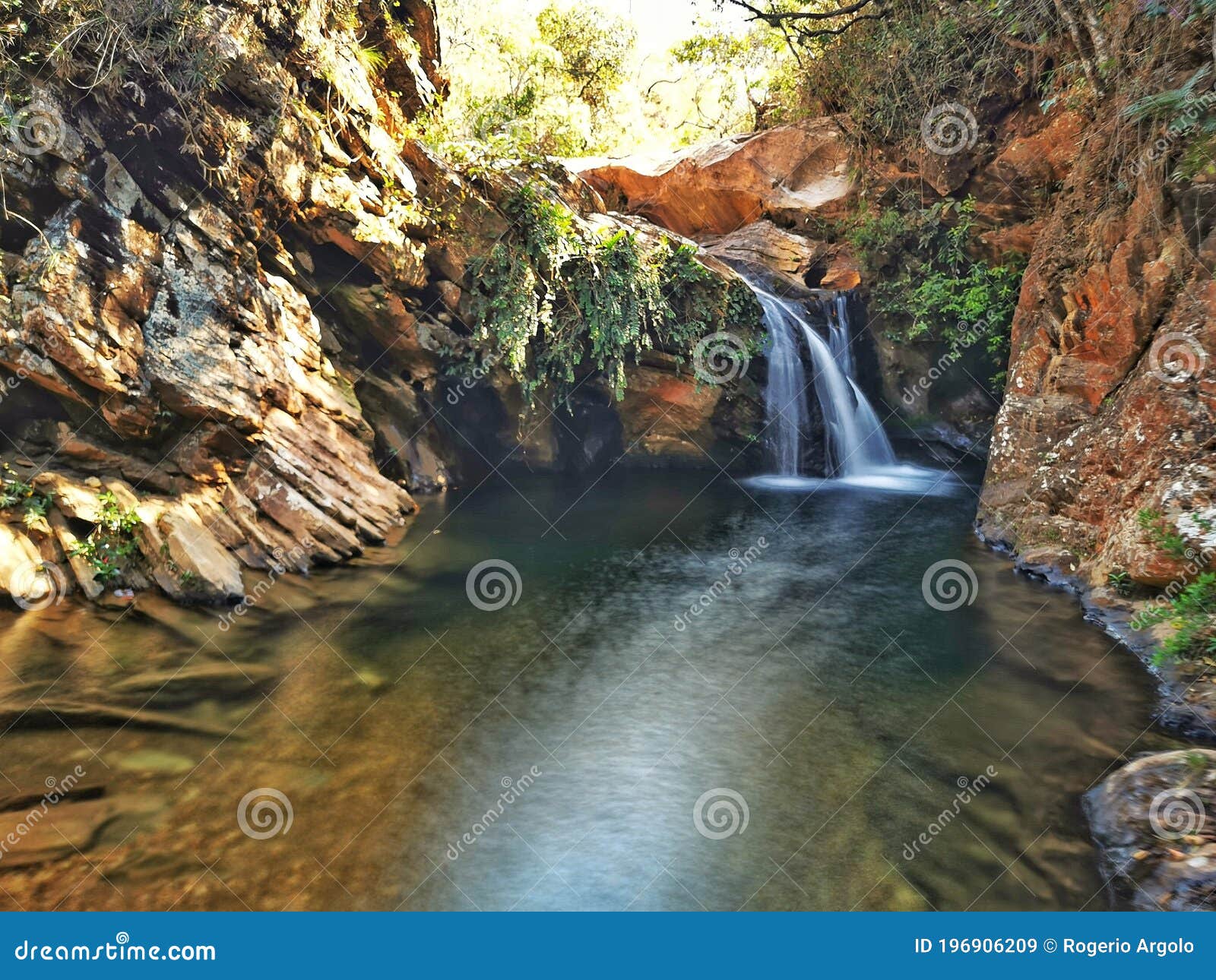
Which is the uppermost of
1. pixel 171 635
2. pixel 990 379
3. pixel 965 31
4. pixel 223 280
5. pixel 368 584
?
pixel 965 31

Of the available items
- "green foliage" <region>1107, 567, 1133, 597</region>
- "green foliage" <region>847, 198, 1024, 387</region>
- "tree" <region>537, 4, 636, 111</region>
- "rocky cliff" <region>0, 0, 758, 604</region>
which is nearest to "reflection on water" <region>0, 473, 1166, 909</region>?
"green foliage" <region>1107, 567, 1133, 597</region>

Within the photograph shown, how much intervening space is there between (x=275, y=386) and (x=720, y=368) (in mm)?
8039

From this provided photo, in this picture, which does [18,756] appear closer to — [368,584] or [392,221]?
[368,584]

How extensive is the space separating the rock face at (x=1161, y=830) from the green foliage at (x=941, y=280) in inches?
414

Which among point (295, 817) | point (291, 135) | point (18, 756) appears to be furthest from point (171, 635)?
point (291, 135)

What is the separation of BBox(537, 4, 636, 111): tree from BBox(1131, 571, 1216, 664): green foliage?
83.1ft

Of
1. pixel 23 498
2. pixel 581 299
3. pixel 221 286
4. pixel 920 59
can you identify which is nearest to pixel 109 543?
pixel 23 498

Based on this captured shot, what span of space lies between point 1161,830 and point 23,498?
913cm

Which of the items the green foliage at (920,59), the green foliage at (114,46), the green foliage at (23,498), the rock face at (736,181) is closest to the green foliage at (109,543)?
the green foliage at (23,498)

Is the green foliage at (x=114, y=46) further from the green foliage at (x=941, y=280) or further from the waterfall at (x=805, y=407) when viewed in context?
the green foliage at (x=941, y=280)

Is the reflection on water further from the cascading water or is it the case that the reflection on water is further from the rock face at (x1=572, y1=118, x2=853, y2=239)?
the rock face at (x1=572, y1=118, x2=853, y2=239)

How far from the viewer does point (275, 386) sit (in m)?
9.08

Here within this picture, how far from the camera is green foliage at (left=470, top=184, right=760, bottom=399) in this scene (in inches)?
451

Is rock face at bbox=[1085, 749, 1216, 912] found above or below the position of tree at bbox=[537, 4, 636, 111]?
below
